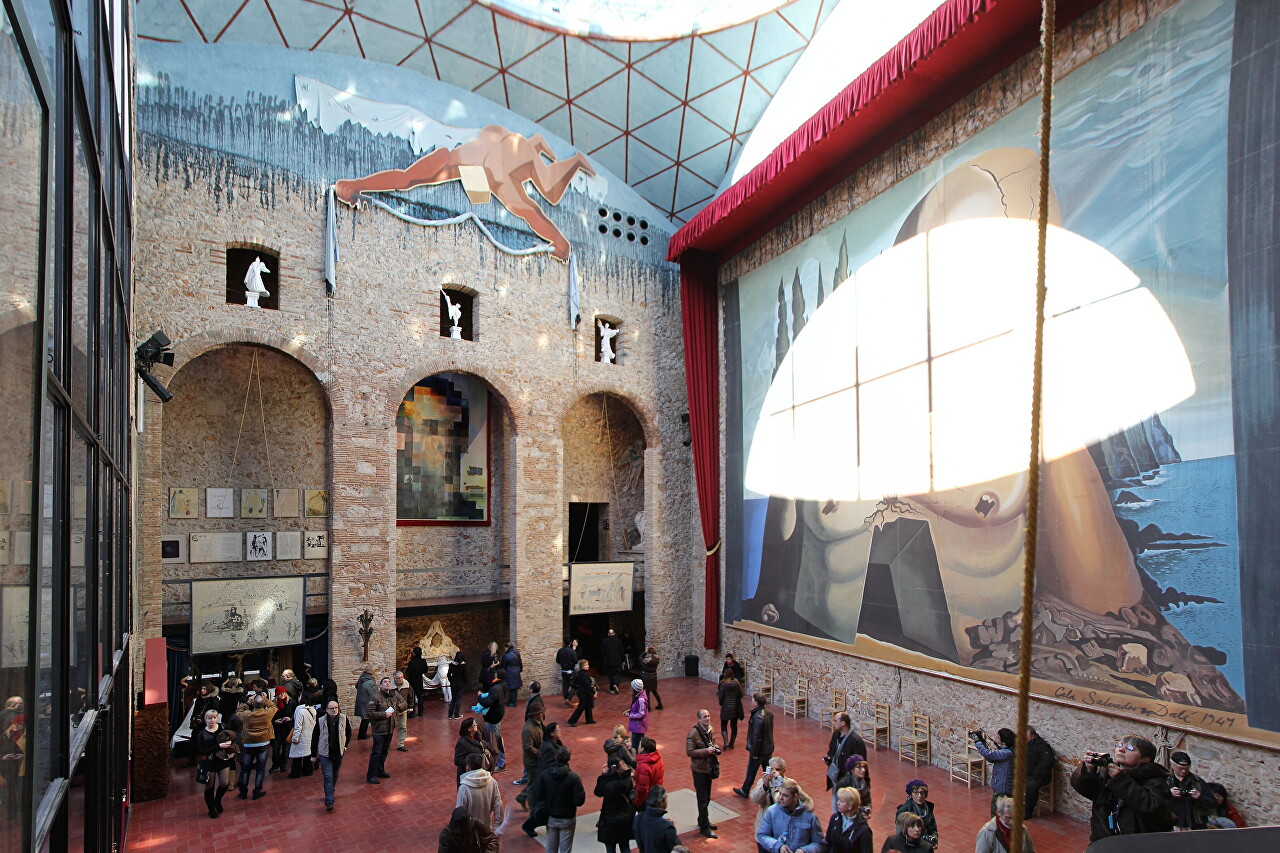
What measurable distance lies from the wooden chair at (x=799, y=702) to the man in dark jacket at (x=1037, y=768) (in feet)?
16.5

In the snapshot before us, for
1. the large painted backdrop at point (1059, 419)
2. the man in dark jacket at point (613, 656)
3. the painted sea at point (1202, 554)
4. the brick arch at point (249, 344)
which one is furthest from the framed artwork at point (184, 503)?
the painted sea at point (1202, 554)

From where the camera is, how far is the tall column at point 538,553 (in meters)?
15.1

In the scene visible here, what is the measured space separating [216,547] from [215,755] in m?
5.92

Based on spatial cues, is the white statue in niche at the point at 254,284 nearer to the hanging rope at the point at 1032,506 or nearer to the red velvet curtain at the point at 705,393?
the red velvet curtain at the point at 705,393

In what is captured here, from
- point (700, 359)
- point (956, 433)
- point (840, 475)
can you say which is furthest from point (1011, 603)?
point (700, 359)

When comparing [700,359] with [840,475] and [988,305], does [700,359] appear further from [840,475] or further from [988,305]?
[988,305]

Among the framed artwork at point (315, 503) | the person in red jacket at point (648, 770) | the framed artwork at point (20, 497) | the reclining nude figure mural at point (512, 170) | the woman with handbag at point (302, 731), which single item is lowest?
the woman with handbag at point (302, 731)

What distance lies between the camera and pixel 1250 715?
274 inches

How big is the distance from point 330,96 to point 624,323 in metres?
7.01

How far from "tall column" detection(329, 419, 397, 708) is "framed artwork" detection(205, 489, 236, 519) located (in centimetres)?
208

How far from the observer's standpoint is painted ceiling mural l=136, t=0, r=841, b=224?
13.6m

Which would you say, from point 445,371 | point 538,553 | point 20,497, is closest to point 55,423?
point 20,497

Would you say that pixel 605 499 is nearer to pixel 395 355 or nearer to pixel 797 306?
pixel 395 355

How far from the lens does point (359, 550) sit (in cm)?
1348
